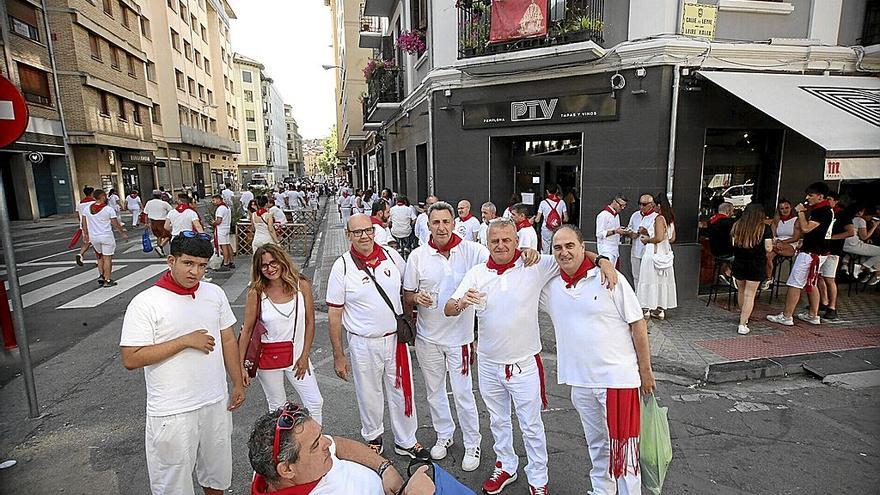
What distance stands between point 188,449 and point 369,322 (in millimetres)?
1430

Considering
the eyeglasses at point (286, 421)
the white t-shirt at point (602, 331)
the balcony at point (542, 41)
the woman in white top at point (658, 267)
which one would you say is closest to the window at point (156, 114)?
the balcony at point (542, 41)

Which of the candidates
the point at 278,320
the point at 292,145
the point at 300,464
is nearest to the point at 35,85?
the point at 278,320

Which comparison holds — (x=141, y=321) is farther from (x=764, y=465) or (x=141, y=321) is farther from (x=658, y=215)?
(x=658, y=215)

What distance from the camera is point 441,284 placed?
374cm

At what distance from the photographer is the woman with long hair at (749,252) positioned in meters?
6.23

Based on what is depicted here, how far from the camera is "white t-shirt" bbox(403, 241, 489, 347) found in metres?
3.65

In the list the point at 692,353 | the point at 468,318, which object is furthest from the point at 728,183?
the point at 468,318

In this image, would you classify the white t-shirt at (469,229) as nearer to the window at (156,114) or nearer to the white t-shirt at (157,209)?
the white t-shirt at (157,209)

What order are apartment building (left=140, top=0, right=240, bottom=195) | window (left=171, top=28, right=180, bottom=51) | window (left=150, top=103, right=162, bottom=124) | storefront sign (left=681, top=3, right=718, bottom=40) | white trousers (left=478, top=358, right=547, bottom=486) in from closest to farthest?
white trousers (left=478, top=358, right=547, bottom=486) → storefront sign (left=681, top=3, right=718, bottom=40) → window (left=150, top=103, right=162, bottom=124) → apartment building (left=140, top=0, right=240, bottom=195) → window (left=171, top=28, right=180, bottom=51)

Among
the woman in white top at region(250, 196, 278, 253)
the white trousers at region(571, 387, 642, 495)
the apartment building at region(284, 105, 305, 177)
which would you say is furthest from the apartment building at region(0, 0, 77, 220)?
the apartment building at region(284, 105, 305, 177)

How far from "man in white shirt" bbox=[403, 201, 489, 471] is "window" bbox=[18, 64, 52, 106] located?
77.2 ft

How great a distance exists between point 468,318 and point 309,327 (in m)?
1.28

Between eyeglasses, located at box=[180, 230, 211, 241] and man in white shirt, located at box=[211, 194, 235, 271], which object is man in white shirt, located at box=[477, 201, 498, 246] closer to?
eyeglasses, located at box=[180, 230, 211, 241]

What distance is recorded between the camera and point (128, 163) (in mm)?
29641
